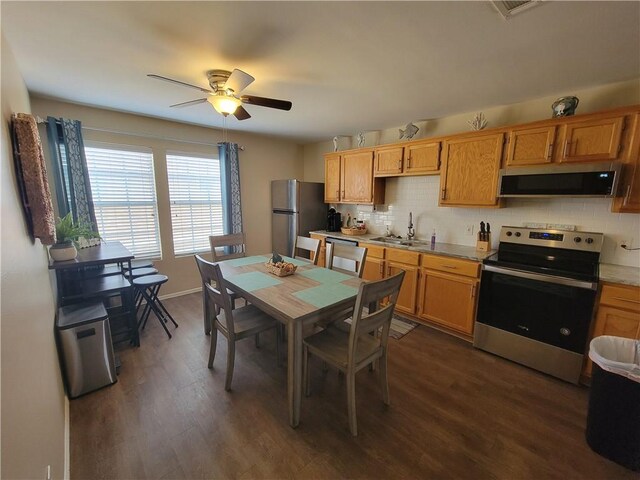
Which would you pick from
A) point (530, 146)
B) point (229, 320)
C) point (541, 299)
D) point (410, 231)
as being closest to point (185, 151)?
point (229, 320)

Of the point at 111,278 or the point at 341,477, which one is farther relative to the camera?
the point at 111,278

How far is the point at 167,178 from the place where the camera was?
3744 millimetres

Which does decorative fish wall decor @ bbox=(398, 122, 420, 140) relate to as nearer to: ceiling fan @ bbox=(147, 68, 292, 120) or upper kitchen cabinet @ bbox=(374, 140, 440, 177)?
upper kitchen cabinet @ bbox=(374, 140, 440, 177)

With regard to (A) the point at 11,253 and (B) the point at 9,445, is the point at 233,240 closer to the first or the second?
(A) the point at 11,253

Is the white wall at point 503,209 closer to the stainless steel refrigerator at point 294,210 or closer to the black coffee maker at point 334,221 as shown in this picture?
the black coffee maker at point 334,221

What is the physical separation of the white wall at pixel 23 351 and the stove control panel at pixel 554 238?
11.7 feet

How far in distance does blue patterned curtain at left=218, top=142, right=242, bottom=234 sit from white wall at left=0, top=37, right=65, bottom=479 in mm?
2423

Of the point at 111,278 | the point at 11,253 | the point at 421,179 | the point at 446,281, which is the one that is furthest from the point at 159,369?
the point at 421,179

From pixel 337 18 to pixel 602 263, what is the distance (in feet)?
9.79

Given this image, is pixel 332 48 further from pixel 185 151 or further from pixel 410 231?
pixel 185 151

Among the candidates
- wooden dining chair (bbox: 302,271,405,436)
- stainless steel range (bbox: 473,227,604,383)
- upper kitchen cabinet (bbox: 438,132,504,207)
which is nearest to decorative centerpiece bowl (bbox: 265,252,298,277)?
wooden dining chair (bbox: 302,271,405,436)

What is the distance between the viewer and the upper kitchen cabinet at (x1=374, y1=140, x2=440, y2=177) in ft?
10.3

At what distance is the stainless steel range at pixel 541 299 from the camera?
2.15 metres

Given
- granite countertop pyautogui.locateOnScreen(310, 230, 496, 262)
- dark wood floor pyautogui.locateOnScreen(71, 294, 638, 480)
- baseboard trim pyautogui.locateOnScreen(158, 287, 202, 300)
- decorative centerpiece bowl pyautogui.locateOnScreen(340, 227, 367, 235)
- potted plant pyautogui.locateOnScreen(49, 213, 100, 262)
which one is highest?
potted plant pyautogui.locateOnScreen(49, 213, 100, 262)
